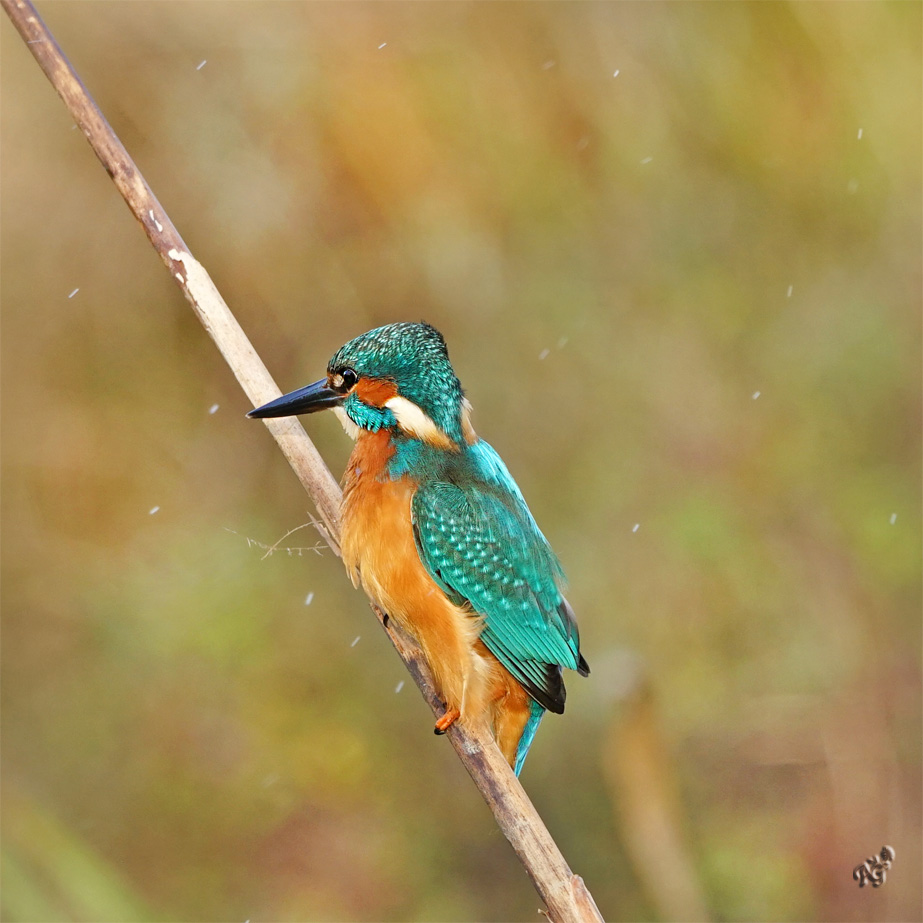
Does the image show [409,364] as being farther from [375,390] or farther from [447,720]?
[447,720]

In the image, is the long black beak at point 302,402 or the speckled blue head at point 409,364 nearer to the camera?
the long black beak at point 302,402

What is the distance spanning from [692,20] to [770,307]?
1130mm

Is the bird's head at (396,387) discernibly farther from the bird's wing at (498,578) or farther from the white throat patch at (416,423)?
the bird's wing at (498,578)

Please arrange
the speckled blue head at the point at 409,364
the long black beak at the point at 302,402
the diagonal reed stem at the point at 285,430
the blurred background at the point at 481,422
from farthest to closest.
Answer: the blurred background at the point at 481,422
the speckled blue head at the point at 409,364
the long black beak at the point at 302,402
the diagonal reed stem at the point at 285,430

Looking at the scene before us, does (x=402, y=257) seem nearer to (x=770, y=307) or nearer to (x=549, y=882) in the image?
(x=770, y=307)

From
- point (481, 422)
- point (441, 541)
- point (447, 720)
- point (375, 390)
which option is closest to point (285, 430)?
point (375, 390)

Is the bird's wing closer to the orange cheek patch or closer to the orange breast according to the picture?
the orange breast

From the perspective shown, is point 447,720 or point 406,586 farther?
point 406,586

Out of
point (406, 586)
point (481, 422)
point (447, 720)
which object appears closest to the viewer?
point (447, 720)

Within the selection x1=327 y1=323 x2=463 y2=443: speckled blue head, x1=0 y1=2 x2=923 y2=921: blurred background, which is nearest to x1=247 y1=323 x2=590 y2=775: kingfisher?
x1=327 y1=323 x2=463 y2=443: speckled blue head

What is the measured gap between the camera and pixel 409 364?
1952 mm

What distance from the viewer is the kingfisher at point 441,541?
6.38 feet

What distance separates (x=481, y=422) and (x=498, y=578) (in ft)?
5.06

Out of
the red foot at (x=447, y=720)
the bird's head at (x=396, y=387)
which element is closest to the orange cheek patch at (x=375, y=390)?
the bird's head at (x=396, y=387)
